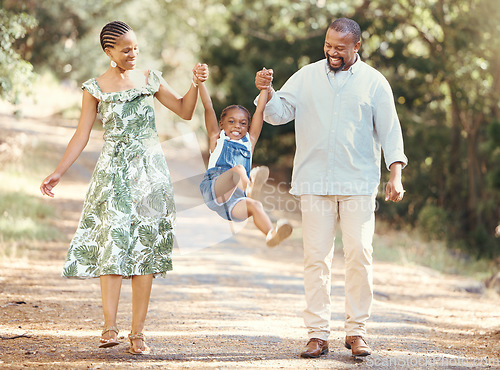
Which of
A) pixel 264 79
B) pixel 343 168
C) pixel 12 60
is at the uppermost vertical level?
pixel 12 60

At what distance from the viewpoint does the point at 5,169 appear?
14.0 metres

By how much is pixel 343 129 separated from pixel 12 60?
266 inches

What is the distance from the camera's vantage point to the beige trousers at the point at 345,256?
4.79m

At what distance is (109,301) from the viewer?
4.53 m

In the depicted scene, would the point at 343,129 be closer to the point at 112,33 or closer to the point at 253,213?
the point at 253,213

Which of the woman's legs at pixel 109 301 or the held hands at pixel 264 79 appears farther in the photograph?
the held hands at pixel 264 79

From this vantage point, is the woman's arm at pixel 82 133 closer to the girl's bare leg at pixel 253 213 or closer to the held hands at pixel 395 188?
the girl's bare leg at pixel 253 213

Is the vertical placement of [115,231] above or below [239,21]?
below

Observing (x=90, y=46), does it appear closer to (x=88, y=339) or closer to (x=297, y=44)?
(x=297, y=44)

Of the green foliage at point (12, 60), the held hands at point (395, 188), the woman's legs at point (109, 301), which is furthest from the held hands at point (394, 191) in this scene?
the green foliage at point (12, 60)

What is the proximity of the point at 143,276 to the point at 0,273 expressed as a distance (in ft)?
13.0

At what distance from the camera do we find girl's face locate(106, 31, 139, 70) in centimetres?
446

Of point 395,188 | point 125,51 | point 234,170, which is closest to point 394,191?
point 395,188

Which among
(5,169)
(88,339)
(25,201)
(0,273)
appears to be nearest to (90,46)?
(5,169)
